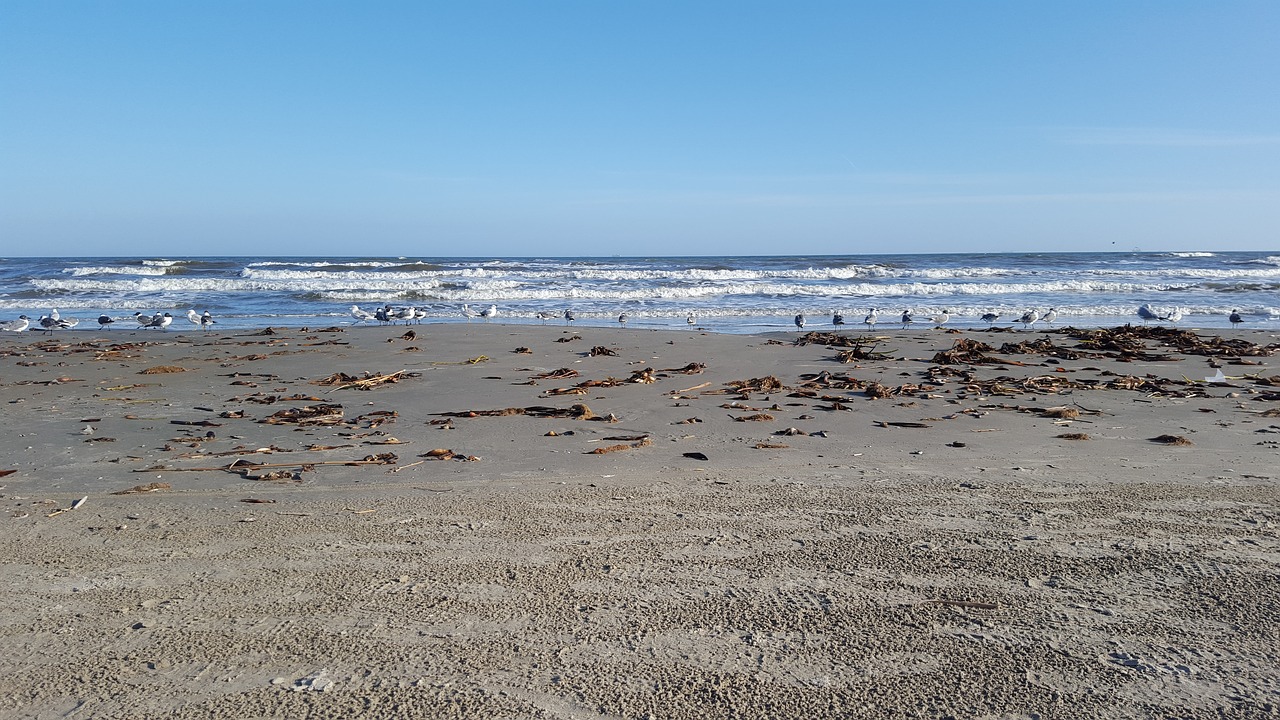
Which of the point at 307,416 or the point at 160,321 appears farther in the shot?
the point at 160,321

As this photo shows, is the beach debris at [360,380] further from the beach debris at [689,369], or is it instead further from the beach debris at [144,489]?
the beach debris at [144,489]

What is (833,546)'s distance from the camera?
3582 millimetres

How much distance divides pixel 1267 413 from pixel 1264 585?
4.47 m

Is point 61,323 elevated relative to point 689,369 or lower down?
elevated

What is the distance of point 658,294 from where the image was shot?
2759 cm

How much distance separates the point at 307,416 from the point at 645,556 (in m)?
4.20

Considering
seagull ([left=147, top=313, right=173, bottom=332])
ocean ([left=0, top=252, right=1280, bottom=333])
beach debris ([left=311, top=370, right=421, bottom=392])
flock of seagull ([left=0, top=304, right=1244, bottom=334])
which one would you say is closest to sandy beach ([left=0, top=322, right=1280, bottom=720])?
beach debris ([left=311, top=370, right=421, bottom=392])

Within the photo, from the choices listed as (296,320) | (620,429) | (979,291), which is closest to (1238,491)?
(620,429)

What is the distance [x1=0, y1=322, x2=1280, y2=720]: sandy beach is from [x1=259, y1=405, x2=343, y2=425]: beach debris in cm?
5

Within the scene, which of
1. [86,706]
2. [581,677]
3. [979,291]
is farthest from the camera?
[979,291]

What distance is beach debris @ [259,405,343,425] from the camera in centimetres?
656

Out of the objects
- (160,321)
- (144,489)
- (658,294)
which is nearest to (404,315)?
(160,321)

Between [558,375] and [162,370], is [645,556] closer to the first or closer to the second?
[558,375]

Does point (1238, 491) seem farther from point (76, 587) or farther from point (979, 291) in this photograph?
point (979, 291)
